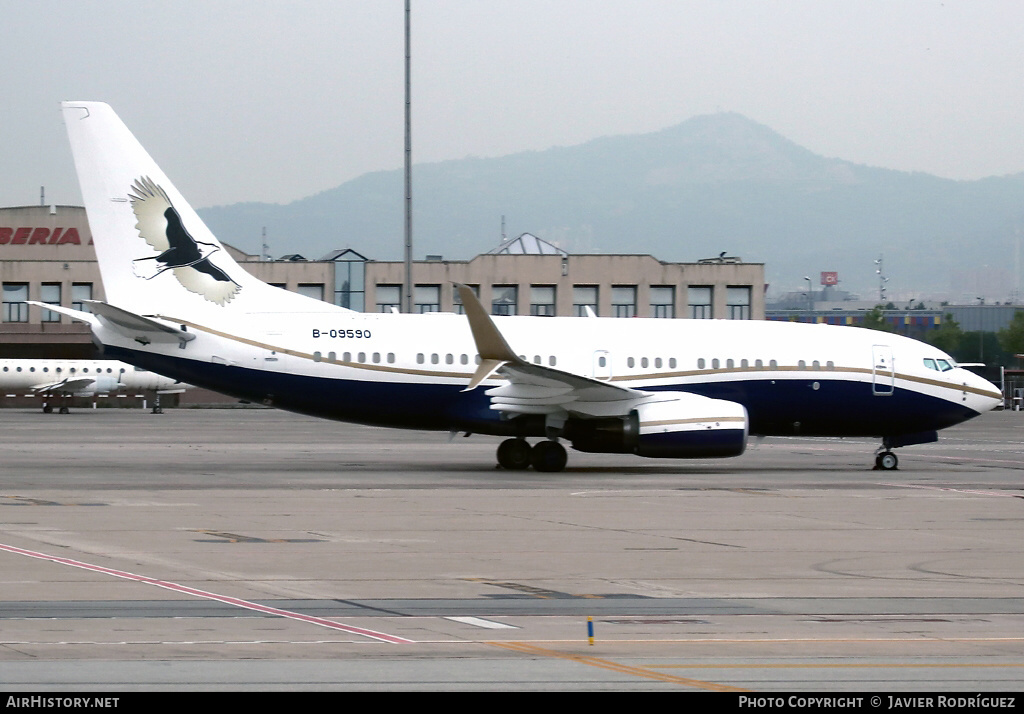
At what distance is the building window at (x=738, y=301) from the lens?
263ft

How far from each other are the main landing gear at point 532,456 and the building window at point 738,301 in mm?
54187

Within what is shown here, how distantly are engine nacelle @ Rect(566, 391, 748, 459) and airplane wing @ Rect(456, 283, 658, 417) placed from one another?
499 mm

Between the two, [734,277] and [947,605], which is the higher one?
[734,277]

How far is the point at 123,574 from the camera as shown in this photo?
12562 mm

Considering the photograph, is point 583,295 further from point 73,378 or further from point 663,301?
point 73,378

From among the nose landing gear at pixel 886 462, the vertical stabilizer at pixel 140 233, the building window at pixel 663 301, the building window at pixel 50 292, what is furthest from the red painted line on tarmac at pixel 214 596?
the building window at pixel 50 292

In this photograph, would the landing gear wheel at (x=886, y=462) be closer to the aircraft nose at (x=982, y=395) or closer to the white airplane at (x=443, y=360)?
the white airplane at (x=443, y=360)

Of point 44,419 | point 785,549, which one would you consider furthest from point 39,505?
point 44,419

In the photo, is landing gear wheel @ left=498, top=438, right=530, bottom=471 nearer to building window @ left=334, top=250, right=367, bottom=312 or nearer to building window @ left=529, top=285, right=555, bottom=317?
building window @ left=529, top=285, right=555, bottom=317

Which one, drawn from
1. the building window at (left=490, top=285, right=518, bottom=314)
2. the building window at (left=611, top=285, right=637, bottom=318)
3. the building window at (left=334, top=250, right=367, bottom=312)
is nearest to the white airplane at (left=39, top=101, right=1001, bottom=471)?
the building window at (left=490, top=285, right=518, bottom=314)

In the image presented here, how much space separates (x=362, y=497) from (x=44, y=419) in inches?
1724

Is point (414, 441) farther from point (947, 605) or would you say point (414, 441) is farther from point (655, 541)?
point (947, 605)

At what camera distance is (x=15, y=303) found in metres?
82.4

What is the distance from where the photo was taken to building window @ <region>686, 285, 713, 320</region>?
79.8 m
